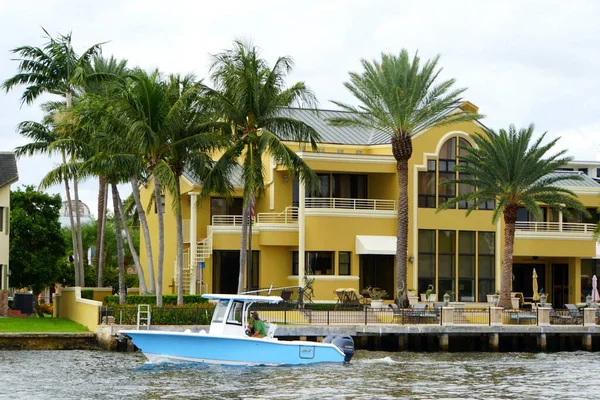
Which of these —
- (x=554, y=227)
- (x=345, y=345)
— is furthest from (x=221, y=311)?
(x=554, y=227)

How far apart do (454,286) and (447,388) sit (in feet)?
87.4

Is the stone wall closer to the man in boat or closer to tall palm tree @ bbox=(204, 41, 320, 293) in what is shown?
tall palm tree @ bbox=(204, 41, 320, 293)

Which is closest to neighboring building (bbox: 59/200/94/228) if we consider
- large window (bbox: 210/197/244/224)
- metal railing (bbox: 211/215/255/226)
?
large window (bbox: 210/197/244/224)

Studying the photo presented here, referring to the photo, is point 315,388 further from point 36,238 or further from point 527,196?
point 36,238

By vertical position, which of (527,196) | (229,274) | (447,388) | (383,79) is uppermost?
(383,79)

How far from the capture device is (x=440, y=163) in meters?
59.9

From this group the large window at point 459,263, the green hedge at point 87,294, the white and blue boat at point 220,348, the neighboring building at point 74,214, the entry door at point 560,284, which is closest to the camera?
the white and blue boat at point 220,348

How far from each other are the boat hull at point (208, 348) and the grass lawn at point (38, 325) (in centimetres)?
910

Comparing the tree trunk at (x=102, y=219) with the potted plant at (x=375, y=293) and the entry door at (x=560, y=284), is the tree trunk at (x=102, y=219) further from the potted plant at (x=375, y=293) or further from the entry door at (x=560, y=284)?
the entry door at (x=560, y=284)

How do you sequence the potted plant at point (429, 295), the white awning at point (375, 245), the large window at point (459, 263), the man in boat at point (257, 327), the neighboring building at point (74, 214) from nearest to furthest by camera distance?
the man in boat at point (257, 327) → the white awning at point (375, 245) → the potted plant at point (429, 295) → the large window at point (459, 263) → the neighboring building at point (74, 214)

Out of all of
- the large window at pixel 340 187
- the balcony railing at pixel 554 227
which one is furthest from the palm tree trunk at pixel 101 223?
the balcony railing at pixel 554 227

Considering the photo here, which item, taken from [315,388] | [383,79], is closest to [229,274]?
[383,79]

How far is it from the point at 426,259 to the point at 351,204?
4.98 meters

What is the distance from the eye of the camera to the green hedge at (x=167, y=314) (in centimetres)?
4397
